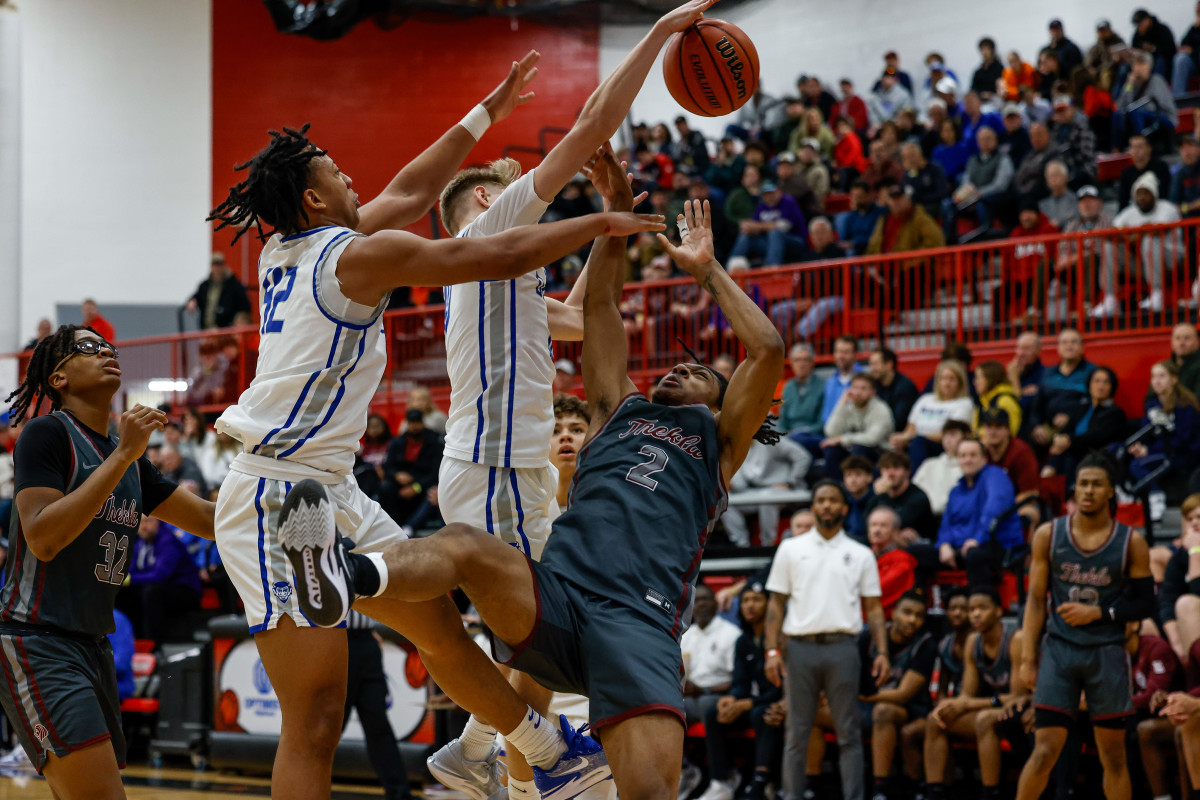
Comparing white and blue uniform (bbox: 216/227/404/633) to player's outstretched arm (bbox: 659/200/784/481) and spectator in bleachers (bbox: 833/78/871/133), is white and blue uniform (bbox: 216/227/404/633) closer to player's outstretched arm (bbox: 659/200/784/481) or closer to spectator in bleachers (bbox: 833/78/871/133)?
player's outstretched arm (bbox: 659/200/784/481)

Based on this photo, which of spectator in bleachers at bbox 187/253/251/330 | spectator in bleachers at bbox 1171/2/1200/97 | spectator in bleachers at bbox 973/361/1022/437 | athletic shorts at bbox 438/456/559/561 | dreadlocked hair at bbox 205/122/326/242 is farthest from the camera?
spectator in bleachers at bbox 187/253/251/330

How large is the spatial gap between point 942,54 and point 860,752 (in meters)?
13.6

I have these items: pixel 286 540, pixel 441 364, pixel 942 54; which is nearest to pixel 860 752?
Result: pixel 286 540

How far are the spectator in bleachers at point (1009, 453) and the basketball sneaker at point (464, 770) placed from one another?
6.25m

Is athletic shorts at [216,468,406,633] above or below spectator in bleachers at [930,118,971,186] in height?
below

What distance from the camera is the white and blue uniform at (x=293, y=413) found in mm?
3945

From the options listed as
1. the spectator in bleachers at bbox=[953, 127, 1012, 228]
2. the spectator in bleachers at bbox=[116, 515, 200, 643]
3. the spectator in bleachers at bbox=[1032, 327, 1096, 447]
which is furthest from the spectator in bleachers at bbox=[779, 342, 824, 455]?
the spectator in bleachers at bbox=[116, 515, 200, 643]

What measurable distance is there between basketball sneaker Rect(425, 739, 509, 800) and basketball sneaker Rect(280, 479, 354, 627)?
147cm

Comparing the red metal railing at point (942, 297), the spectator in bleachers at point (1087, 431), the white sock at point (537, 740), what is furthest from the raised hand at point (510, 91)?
the spectator in bleachers at point (1087, 431)

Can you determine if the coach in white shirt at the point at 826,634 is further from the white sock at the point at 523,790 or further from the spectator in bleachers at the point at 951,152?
the spectator in bleachers at the point at 951,152

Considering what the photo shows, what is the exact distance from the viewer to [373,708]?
30.1 ft

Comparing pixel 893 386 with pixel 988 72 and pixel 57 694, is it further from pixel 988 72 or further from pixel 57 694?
pixel 57 694

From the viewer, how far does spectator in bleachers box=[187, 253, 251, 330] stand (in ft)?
58.1

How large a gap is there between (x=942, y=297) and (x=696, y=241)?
886 centimetres
